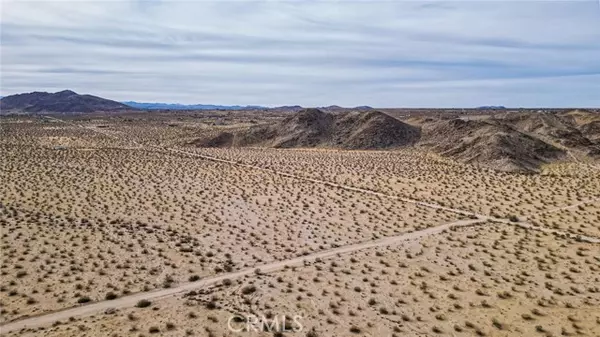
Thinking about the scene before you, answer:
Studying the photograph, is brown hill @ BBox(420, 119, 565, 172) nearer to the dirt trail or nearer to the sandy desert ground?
the sandy desert ground

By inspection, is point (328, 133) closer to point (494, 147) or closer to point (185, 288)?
point (494, 147)

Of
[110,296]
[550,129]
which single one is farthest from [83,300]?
[550,129]

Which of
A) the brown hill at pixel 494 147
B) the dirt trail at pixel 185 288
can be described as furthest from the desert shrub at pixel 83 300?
the brown hill at pixel 494 147

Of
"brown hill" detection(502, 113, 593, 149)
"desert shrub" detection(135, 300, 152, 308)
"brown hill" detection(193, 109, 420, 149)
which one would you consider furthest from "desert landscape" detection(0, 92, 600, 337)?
"brown hill" detection(193, 109, 420, 149)

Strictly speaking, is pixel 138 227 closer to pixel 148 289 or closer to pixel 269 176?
pixel 148 289

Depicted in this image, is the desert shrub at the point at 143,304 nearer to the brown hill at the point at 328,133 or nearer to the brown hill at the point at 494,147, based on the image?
the brown hill at the point at 494,147

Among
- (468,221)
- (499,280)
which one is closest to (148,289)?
(499,280)
